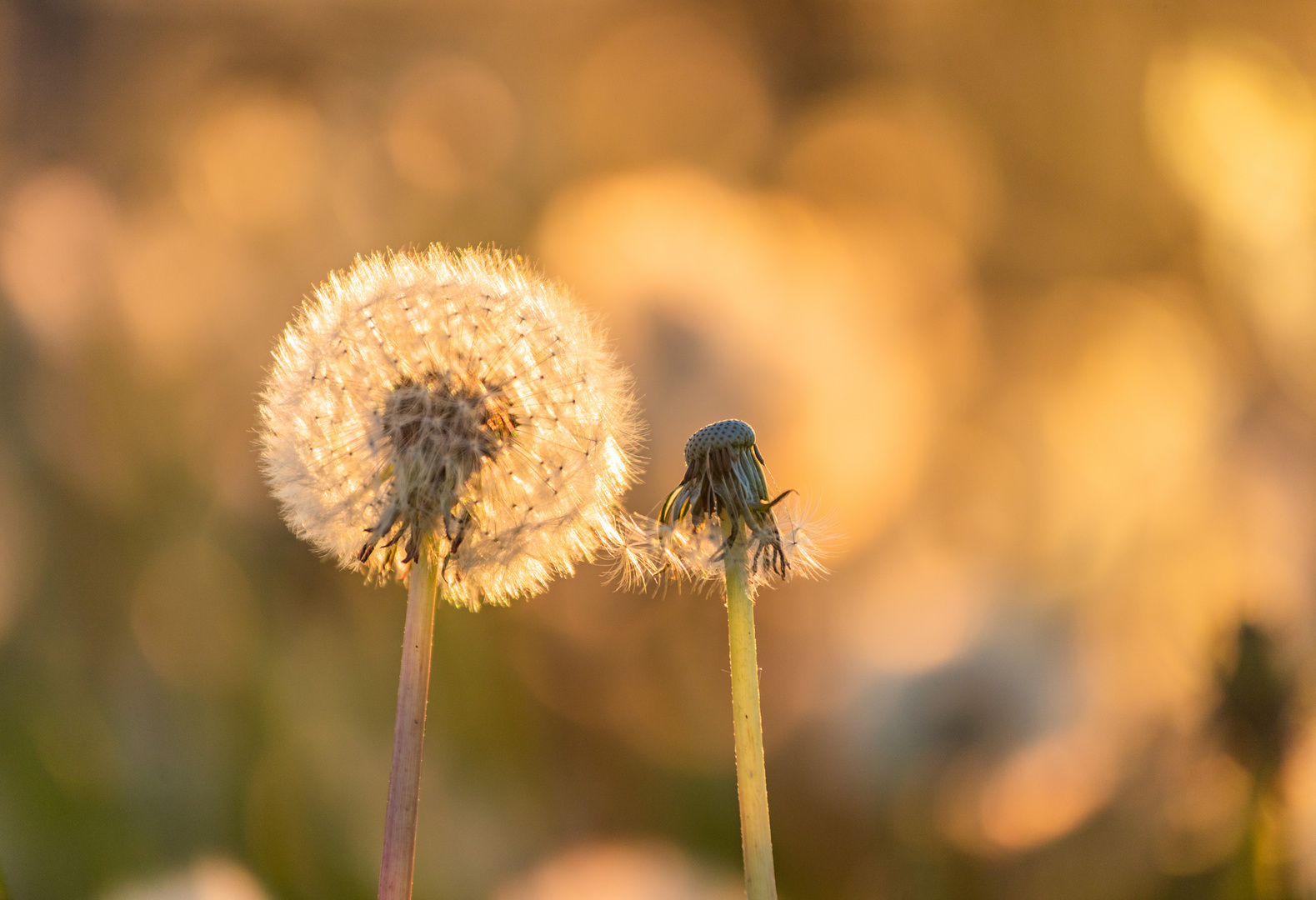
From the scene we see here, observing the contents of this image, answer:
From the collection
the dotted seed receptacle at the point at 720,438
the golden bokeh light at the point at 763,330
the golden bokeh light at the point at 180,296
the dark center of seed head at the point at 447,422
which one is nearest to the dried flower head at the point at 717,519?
the dotted seed receptacle at the point at 720,438

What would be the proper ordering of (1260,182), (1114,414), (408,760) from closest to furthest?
(408,760) < (1260,182) < (1114,414)

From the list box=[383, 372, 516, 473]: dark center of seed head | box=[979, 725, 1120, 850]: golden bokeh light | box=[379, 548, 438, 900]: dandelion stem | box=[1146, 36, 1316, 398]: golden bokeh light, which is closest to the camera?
box=[379, 548, 438, 900]: dandelion stem

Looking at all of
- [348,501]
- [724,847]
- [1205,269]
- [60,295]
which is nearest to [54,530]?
[60,295]

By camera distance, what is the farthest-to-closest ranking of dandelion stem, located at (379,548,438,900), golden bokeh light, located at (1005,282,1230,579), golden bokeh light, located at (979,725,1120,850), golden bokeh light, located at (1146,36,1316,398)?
golden bokeh light, located at (1005,282,1230,579), golden bokeh light, located at (1146,36,1316,398), golden bokeh light, located at (979,725,1120,850), dandelion stem, located at (379,548,438,900)

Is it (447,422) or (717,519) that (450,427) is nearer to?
(447,422)

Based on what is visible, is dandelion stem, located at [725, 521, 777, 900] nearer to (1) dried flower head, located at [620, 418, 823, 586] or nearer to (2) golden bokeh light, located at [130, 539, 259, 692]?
(1) dried flower head, located at [620, 418, 823, 586]

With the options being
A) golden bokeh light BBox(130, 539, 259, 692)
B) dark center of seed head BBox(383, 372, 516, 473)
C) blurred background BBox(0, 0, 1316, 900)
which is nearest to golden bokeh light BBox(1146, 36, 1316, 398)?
blurred background BBox(0, 0, 1316, 900)

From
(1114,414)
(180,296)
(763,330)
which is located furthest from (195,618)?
(1114,414)

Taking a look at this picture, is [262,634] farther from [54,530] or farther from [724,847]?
[724,847]
